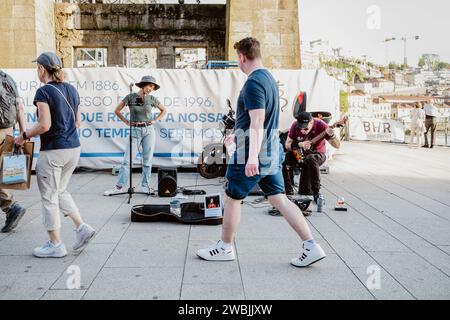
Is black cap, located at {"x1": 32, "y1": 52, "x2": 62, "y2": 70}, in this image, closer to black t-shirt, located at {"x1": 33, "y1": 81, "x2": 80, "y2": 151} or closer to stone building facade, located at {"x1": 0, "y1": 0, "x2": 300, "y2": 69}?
black t-shirt, located at {"x1": 33, "y1": 81, "x2": 80, "y2": 151}

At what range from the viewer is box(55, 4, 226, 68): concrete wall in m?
18.4

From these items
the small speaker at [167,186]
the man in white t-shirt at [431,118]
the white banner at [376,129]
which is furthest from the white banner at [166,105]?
the white banner at [376,129]

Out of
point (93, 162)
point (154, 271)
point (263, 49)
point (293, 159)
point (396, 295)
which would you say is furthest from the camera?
point (263, 49)

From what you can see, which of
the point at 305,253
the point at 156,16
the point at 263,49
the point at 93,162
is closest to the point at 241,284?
the point at 305,253

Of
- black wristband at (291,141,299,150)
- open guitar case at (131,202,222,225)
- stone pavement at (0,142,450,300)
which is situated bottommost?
stone pavement at (0,142,450,300)

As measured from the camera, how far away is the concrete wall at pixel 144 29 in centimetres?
1844

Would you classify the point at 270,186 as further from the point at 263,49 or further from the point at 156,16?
the point at 156,16

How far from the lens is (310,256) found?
4.48 m

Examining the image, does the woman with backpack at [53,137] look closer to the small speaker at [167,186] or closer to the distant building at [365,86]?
the small speaker at [167,186]

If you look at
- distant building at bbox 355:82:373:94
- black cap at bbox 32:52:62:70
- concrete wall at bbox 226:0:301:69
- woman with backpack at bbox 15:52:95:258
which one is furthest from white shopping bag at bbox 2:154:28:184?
distant building at bbox 355:82:373:94

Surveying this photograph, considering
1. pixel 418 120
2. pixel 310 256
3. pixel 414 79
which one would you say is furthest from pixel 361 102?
pixel 310 256

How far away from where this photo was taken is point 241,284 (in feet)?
13.5

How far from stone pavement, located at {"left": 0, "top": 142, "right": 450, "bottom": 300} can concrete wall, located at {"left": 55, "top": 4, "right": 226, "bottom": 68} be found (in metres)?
11.5

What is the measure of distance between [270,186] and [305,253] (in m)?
0.68
